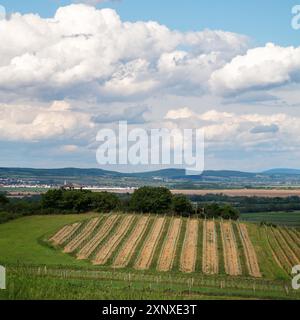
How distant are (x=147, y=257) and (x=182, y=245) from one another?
27.3 ft

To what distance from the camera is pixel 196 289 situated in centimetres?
5372

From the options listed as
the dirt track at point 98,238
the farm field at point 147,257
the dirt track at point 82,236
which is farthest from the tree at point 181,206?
the dirt track at point 82,236

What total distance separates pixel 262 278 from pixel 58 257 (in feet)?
85.4

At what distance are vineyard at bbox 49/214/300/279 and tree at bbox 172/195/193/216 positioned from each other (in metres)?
14.6

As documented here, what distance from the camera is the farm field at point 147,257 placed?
169 feet

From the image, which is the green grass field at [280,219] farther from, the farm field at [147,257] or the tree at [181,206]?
the farm field at [147,257]

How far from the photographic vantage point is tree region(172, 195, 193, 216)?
11788 cm

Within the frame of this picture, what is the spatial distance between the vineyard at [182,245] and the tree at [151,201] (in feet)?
47.0

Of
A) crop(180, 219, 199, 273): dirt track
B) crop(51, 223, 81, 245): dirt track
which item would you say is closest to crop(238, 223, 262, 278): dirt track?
crop(180, 219, 199, 273): dirt track
